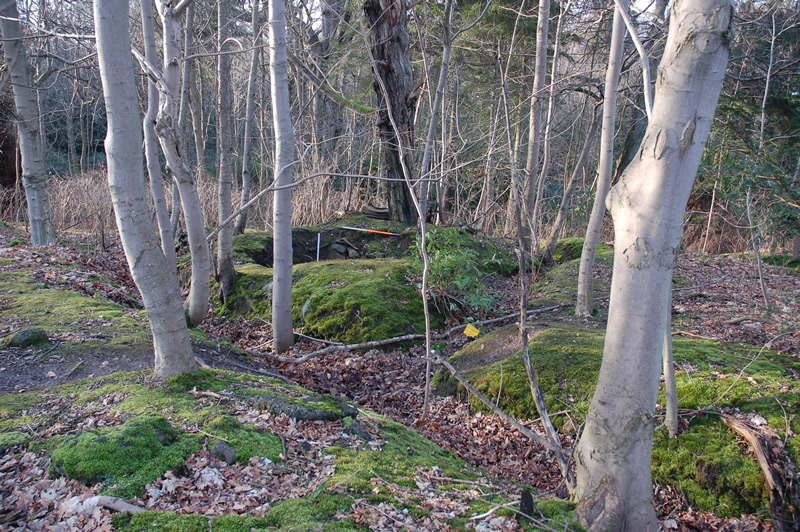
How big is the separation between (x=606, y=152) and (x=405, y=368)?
304 centimetres

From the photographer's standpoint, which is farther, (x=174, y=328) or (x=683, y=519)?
(x=174, y=328)

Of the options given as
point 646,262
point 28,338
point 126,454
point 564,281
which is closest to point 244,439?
point 126,454

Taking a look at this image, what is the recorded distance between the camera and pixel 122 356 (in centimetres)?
398

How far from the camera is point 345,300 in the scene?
6367mm

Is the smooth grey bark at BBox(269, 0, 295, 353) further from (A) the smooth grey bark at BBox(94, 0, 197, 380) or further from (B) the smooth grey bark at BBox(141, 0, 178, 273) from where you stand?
(A) the smooth grey bark at BBox(94, 0, 197, 380)

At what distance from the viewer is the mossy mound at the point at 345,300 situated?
6.10 meters

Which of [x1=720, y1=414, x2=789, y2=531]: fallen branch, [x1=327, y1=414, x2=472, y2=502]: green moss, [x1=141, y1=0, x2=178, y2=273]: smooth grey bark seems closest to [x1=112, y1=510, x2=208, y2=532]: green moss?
[x1=327, y1=414, x2=472, y2=502]: green moss

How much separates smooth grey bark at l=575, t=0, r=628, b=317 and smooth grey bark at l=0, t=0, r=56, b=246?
8841mm

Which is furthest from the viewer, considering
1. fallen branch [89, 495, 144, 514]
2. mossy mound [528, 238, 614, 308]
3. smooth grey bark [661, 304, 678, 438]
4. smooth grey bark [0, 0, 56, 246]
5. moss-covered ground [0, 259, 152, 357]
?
smooth grey bark [0, 0, 56, 246]

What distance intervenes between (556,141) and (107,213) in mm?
13053

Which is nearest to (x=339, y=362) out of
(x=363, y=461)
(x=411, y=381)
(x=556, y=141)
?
(x=411, y=381)

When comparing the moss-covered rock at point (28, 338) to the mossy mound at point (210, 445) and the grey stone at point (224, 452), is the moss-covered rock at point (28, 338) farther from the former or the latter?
the grey stone at point (224, 452)

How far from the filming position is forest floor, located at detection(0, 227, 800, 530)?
2.53m

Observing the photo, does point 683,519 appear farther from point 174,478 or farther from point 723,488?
point 174,478
